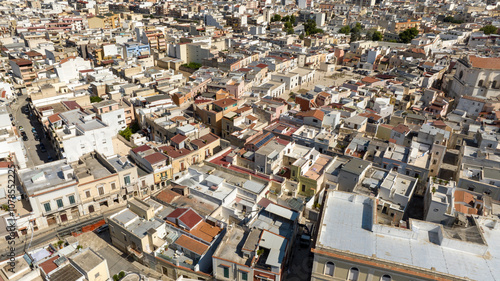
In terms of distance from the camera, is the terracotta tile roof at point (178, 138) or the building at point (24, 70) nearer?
the terracotta tile roof at point (178, 138)

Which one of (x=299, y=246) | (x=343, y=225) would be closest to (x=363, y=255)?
(x=343, y=225)

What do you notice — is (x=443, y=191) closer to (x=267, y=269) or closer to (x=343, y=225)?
(x=343, y=225)

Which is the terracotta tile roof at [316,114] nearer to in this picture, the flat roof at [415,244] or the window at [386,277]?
the flat roof at [415,244]

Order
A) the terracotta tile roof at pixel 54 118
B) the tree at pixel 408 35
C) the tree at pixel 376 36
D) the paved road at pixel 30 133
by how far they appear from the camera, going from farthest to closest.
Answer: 1. the tree at pixel 376 36
2. the tree at pixel 408 35
3. the paved road at pixel 30 133
4. the terracotta tile roof at pixel 54 118

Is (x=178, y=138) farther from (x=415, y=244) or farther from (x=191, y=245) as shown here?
(x=415, y=244)

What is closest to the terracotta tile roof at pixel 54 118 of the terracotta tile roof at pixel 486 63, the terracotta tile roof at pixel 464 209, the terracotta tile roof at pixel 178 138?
the terracotta tile roof at pixel 178 138

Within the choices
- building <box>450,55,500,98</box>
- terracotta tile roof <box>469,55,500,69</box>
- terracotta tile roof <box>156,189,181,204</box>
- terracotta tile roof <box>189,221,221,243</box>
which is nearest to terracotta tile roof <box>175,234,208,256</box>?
terracotta tile roof <box>189,221,221,243</box>
